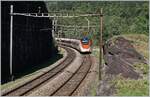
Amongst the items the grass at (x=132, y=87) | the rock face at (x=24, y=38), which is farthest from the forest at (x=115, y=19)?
the grass at (x=132, y=87)

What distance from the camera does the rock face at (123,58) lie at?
25019mm

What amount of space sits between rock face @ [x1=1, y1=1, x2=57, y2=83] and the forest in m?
17.3

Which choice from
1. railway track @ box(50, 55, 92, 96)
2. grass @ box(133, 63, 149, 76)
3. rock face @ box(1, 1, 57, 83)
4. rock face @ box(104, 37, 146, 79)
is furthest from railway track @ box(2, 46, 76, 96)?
grass @ box(133, 63, 149, 76)

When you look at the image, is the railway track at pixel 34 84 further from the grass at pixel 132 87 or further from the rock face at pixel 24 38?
the grass at pixel 132 87

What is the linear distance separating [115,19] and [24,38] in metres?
A: 54.3

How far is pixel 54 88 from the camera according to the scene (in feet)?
94.0

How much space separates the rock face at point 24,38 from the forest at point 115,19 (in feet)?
56.9

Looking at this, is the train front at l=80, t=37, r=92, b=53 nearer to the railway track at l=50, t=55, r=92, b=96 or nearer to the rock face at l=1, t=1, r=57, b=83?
the rock face at l=1, t=1, r=57, b=83

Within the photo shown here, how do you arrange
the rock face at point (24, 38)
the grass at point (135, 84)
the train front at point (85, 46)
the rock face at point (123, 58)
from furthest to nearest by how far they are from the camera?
the train front at point (85, 46) < the rock face at point (24, 38) < the rock face at point (123, 58) < the grass at point (135, 84)

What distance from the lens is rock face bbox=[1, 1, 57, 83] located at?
111ft

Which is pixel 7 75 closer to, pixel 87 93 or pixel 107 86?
pixel 87 93

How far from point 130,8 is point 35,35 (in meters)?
66.1

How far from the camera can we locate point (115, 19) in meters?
91.6

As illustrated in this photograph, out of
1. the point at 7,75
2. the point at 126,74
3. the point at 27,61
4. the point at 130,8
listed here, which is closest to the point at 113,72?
the point at 126,74
